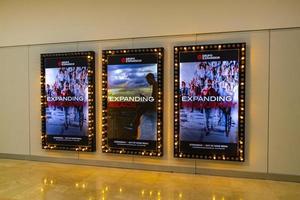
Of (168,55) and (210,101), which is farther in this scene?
(168,55)

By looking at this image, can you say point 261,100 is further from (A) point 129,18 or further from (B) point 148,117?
(A) point 129,18

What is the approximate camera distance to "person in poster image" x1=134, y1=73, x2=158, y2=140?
17.9 feet

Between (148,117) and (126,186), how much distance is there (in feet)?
4.49

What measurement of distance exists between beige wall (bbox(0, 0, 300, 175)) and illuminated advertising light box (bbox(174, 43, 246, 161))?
0.16 m

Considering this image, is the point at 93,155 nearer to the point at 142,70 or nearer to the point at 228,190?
the point at 142,70

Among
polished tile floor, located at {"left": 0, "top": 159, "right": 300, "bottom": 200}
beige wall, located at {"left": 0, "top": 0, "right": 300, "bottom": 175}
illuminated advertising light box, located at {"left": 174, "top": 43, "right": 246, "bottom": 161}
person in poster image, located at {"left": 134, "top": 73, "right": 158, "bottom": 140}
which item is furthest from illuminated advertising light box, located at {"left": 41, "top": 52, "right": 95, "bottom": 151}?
illuminated advertising light box, located at {"left": 174, "top": 43, "right": 246, "bottom": 161}

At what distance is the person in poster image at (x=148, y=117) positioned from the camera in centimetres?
545

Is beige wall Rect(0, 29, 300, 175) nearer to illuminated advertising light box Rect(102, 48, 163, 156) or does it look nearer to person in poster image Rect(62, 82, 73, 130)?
illuminated advertising light box Rect(102, 48, 163, 156)

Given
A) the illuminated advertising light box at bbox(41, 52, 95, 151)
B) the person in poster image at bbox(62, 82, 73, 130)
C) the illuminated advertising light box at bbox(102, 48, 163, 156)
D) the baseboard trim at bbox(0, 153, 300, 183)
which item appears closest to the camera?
the baseboard trim at bbox(0, 153, 300, 183)

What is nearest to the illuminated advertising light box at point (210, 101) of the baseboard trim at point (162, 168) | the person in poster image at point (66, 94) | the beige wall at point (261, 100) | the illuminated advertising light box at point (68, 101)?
the beige wall at point (261, 100)

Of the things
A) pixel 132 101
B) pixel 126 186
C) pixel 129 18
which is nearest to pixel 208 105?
pixel 132 101

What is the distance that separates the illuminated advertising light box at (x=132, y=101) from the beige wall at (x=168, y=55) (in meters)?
0.17

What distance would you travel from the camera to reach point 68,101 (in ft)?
19.7

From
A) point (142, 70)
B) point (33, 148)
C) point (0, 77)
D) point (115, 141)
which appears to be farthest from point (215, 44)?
point (0, 77)
